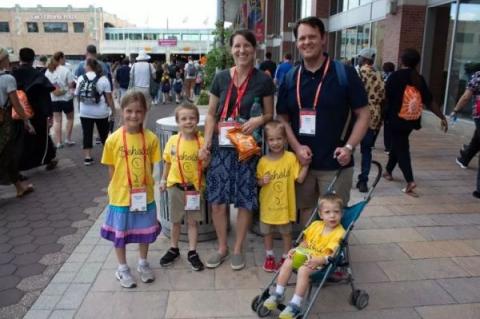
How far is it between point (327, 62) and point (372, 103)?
9.86 feet

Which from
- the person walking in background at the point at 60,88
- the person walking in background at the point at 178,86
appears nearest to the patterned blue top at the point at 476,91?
the person walking in background at the point at 60,88

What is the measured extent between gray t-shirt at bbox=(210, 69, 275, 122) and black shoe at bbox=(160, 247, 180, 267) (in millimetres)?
1303

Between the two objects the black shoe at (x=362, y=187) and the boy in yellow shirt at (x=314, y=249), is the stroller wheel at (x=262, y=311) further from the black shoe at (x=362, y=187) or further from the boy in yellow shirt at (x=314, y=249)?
the black shoe at (x=362, y=187)

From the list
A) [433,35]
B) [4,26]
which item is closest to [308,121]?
[433,35]

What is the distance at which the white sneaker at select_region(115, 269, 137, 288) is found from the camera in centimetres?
343

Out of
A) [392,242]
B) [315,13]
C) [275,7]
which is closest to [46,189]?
[392,242]

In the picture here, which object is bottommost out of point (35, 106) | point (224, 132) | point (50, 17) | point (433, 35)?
point (35, 106)

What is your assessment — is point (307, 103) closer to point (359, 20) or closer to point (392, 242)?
point (392, 242)

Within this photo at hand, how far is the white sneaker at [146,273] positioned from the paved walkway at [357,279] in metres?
0.05

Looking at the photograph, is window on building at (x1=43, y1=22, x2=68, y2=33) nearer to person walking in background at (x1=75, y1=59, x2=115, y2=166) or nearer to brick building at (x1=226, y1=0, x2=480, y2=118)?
brick building at (x1=226, y1=0, x2=480, y2=118)

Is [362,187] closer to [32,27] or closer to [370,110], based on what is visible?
[370,110]

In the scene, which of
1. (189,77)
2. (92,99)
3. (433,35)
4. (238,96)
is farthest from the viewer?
(189,77)

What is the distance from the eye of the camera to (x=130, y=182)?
11.1 ft

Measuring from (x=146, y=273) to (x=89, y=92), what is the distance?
4.62 meters
